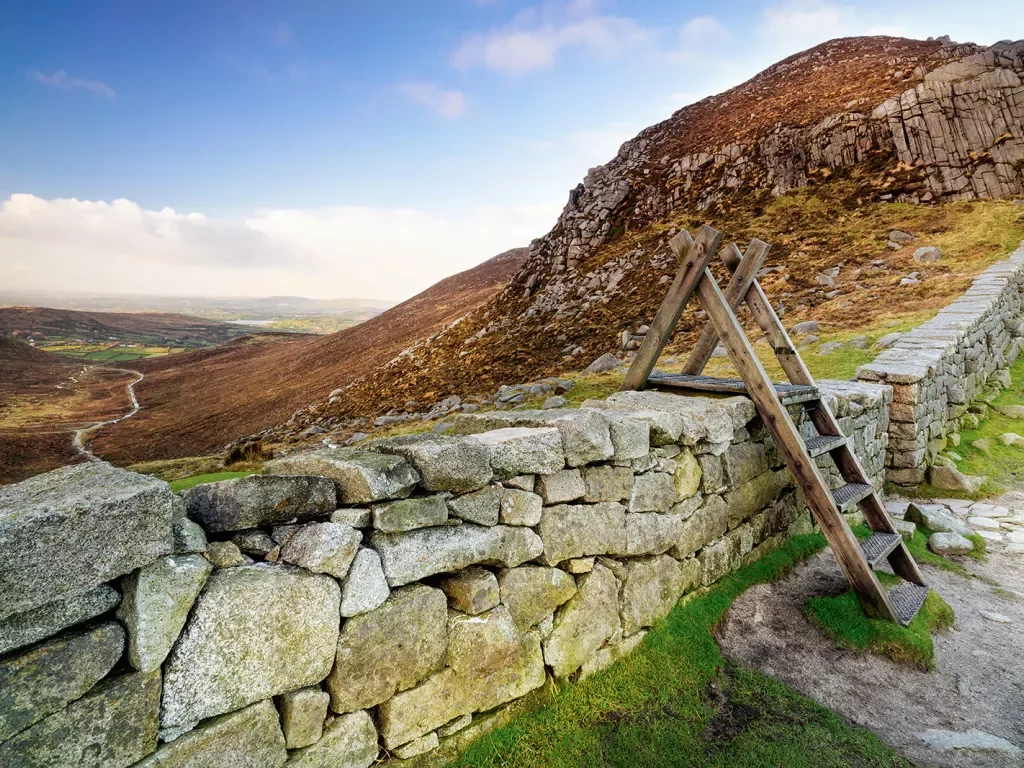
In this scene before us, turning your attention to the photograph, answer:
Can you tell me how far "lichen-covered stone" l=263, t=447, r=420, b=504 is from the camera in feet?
9.86

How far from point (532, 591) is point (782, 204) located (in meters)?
21.9

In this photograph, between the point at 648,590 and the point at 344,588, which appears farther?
the point at 648,590

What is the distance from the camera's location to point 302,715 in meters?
2.76

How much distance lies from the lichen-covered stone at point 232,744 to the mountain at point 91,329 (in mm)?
65925

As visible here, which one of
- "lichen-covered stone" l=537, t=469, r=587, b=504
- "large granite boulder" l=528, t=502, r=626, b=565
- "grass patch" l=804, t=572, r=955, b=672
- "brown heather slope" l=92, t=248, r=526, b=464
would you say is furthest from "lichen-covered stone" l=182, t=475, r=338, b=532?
"brown heather slope" l=92, t=248, r=526, b=464

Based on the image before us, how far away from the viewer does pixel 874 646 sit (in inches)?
183

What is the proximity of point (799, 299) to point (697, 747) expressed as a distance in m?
14.5

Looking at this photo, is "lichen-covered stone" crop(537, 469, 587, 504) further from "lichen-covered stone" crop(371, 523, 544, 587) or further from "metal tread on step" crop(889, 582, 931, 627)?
"metal tread on step" crop(889, 582, 931, 627)

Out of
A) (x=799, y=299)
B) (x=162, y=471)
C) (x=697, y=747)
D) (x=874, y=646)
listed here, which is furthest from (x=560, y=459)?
(x=799, y=299)

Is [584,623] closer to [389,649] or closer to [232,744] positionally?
[389,649]

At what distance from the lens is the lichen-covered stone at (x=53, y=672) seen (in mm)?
1989

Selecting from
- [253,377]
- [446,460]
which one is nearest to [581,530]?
[446,460]

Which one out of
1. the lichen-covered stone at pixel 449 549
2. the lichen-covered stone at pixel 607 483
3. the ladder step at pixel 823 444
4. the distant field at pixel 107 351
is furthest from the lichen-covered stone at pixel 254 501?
the distant field at pixel 107 351

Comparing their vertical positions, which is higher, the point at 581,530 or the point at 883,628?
the point at 581,530
